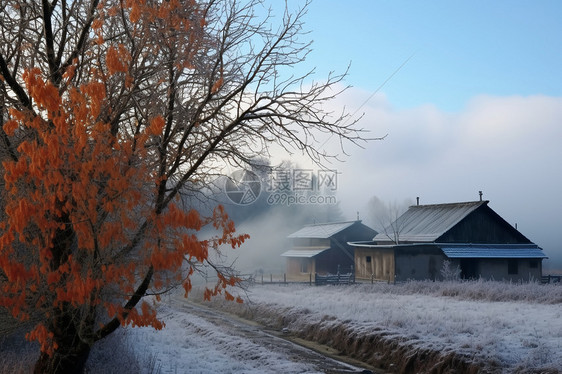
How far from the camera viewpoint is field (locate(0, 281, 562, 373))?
14.6 metres

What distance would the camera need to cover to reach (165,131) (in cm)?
965

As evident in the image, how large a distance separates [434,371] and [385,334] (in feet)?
11.9

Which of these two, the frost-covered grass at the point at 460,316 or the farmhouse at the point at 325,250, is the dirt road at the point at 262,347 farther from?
the farmhouse at the point at 325,250

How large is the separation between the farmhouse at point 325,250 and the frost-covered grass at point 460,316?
18642 mm

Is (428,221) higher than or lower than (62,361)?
higher

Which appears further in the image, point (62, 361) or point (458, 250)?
point (458, 250)

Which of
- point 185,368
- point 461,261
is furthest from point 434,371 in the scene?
point 461,261

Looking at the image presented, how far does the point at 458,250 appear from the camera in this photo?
138ft

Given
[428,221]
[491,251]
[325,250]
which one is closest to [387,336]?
[491,251]

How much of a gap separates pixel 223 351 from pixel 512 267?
102 ft

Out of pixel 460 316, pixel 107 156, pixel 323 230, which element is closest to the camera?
pixel 107 156

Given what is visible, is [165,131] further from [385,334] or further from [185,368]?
[385,334]

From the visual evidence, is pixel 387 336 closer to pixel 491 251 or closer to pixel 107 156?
pixel 107 156

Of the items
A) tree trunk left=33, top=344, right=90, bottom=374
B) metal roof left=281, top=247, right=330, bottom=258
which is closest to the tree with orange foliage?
tree trunk left=33, top=344, right=90, bottom=374
